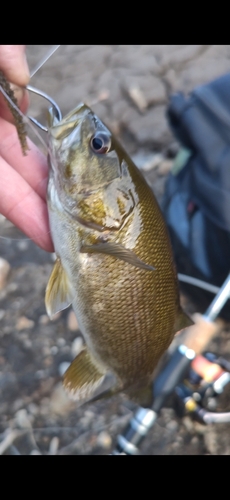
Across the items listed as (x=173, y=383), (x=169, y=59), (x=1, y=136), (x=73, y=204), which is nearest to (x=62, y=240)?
(x=73, y=204)

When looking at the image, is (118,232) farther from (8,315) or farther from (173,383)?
(8,315)

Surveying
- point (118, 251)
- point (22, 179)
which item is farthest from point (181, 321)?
point (22, 179)

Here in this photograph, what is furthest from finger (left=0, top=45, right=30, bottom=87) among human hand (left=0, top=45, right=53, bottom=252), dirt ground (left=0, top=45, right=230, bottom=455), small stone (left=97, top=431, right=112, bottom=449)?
small stone (left=97, top=431, right=112, bottom=449)

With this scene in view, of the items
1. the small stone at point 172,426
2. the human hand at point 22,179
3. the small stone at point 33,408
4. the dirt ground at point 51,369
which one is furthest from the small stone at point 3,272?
the small stone at point 172,426

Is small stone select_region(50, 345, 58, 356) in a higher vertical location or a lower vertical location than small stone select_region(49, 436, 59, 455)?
higher

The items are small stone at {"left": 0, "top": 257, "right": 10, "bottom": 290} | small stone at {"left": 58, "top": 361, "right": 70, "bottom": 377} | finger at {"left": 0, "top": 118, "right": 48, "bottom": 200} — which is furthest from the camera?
small stone at {"left": 0, "top": 257, "right": 10, "bottom": 290}

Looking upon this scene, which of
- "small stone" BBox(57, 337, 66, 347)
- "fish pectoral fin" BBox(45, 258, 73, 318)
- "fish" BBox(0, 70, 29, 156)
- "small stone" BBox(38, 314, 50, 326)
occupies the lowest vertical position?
"small stone" BBox(57, 337, 66, 347)

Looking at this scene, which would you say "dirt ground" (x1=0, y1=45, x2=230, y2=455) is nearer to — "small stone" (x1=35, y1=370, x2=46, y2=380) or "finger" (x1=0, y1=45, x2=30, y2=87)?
"small stone" (x1=35, y1=370, x2=46, y2=380)
